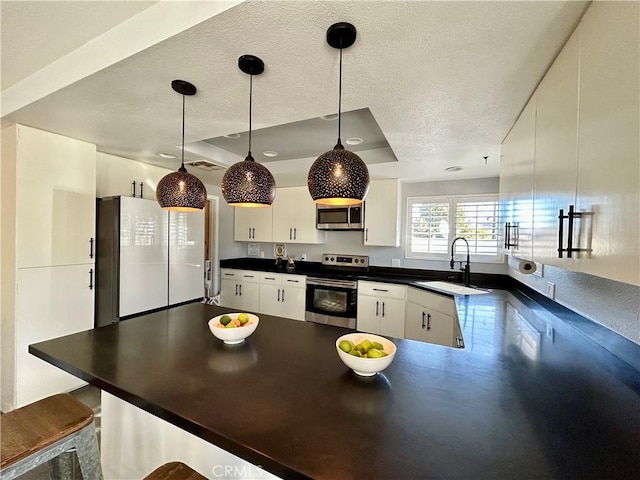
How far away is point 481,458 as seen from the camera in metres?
0.67

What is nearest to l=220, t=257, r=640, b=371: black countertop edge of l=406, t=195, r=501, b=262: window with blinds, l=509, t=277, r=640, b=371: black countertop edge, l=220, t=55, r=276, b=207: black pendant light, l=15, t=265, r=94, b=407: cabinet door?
l=509, t=277, r=640, b=371: black countertop edge

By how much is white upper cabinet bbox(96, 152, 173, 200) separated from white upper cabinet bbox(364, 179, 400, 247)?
2.57 m

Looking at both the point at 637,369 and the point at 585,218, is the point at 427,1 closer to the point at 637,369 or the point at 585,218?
the point at 585,218

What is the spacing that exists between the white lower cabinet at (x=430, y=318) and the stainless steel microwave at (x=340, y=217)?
1130 millimetres

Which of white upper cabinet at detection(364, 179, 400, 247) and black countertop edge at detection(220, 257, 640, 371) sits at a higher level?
white upper cabinet at detection(364, 179, 400, 247)

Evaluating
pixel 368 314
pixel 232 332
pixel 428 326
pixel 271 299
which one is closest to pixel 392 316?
pixel 368 314

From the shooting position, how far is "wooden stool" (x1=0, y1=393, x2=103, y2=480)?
930 mm

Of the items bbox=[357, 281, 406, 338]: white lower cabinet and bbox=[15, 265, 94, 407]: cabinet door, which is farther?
bbox=[357, 281, 406, 338]: white lower cabinet

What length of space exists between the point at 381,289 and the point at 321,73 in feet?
8.63

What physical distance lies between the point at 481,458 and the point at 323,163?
1018 millimetres

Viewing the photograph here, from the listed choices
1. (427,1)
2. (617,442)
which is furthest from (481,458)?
(427,1)

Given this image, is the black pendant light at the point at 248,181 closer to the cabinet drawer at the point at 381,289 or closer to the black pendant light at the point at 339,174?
the black pendant light at the point at 339,174

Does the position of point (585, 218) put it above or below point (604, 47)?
below

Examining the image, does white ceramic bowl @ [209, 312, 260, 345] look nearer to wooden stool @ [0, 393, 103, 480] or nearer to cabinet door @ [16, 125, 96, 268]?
wooden stool @ [0, 393, 103, 480]
